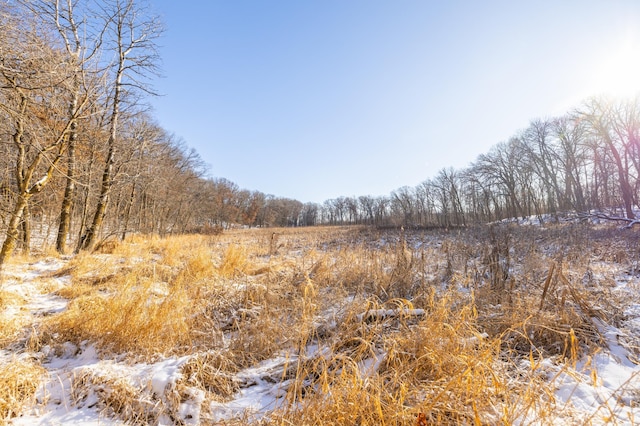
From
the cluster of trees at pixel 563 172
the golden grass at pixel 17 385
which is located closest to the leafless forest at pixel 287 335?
the golden grass at pixel 17 385

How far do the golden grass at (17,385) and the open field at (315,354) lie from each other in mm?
12

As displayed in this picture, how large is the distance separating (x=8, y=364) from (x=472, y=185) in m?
47.3

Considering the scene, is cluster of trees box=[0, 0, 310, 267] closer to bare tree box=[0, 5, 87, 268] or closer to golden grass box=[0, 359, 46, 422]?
bare tree box=[0, 5, 87, 268]

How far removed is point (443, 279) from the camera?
5.05 m

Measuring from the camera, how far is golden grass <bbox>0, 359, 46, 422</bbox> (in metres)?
1.62

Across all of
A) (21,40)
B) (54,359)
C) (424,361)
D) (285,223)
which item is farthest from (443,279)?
(285,223)

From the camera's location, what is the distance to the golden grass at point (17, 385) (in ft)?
5.33

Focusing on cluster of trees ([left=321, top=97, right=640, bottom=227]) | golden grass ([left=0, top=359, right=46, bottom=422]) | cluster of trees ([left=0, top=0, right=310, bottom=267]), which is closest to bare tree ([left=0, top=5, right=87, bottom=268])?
cluster of trees ([left=0, top=0, right=310, bottom=267])

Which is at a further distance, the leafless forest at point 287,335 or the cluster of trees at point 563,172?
the cluster of trees at point 563,172

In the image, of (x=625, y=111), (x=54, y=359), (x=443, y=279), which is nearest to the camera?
(x=54, y=359)

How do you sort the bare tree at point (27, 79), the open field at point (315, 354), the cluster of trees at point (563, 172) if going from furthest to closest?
the cluster of trees at point (563, 172) < the bare tree at point (27, 79) < the open field at point (315, 354)

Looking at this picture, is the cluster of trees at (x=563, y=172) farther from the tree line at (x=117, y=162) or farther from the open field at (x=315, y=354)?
the open field at (x=315, y=354)

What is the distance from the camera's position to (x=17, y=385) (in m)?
1.78

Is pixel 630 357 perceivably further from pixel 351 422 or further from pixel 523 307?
pixel 351 422
